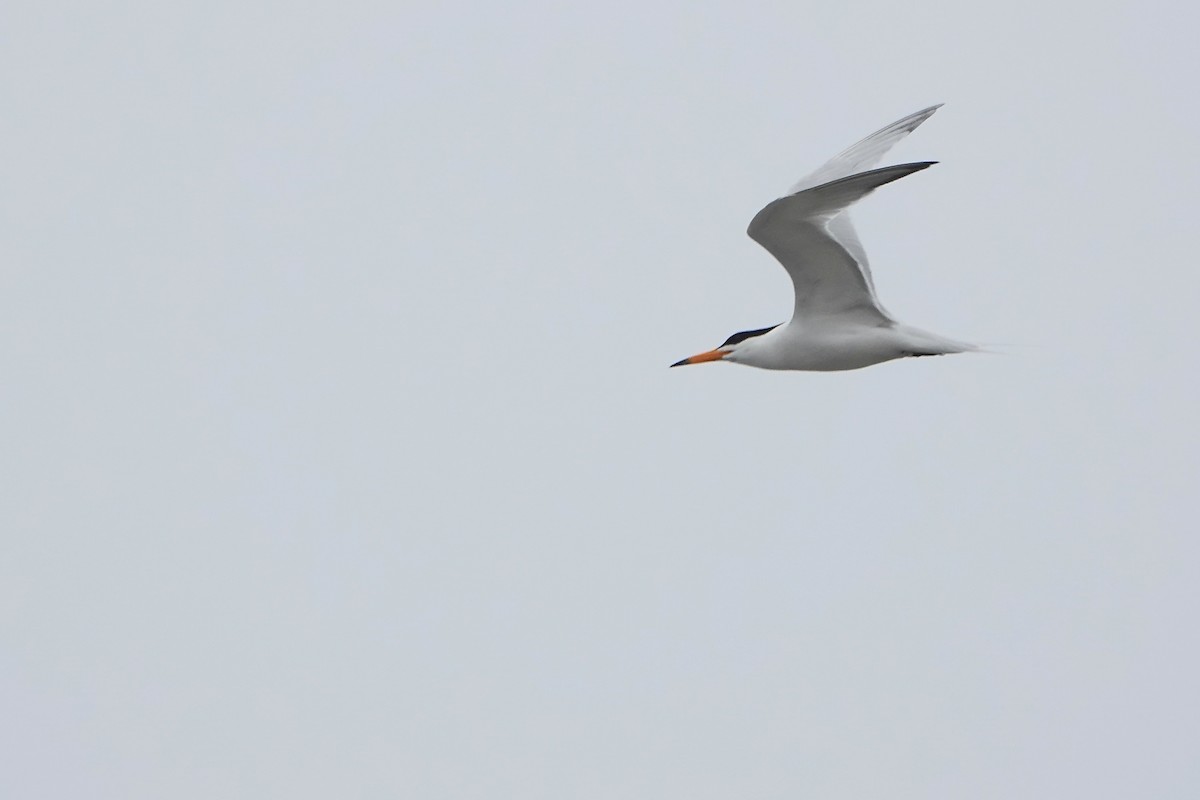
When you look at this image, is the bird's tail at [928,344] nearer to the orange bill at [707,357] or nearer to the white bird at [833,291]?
the white bird at [833,291]

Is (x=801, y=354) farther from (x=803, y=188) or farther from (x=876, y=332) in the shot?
(x=803, y=188)

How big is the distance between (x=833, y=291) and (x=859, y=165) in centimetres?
82

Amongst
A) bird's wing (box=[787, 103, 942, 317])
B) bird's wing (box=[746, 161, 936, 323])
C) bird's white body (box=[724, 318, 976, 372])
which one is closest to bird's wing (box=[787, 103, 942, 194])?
bird's wing (box=[787, 103, 942, 317])

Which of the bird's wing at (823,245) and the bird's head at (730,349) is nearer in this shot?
the bird's wing at (823,245)

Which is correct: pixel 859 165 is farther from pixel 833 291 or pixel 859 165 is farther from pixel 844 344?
pixel 844 344

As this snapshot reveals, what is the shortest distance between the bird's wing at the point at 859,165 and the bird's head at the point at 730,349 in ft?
3.11

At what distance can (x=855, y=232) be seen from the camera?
9828 millimetres

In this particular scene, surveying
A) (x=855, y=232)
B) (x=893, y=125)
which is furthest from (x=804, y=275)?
(x=893, y=125)

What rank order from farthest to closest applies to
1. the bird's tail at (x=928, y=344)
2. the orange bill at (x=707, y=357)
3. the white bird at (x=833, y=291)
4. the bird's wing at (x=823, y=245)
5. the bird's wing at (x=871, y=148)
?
the orange bill at (x=707, y=357) < the bird's wing at (x=871, y=148) < the bird's tail at (x=928, y=344) < the white bird at (x=833, y=291) < the bird's wing at (x=823, y=245)

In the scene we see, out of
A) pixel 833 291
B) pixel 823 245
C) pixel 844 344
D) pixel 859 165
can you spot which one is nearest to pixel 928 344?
pixel 844 344

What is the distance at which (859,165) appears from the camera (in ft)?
32.1

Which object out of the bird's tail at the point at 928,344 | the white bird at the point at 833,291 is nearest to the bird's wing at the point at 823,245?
the white bird at the point at 833,291

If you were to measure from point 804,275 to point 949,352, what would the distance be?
1021 mm

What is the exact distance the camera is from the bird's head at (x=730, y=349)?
10.5m
